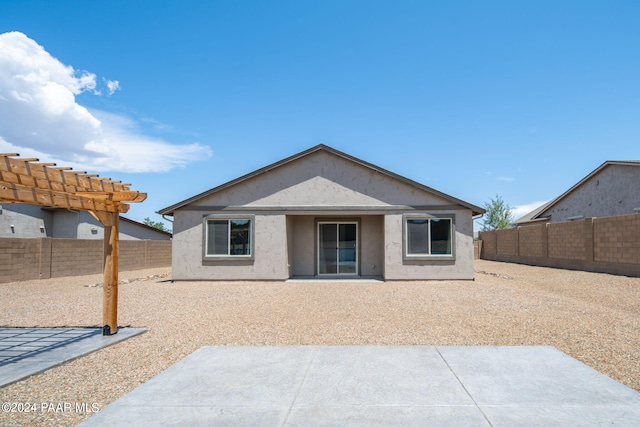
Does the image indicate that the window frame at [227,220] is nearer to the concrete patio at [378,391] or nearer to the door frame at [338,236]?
the door frame at [338,236]

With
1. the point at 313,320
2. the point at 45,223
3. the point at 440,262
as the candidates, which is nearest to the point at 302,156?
the point at 440,262

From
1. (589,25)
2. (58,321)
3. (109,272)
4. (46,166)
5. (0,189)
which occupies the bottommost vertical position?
(58,321)

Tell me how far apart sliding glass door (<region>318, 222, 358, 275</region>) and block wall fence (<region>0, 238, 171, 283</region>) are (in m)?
11.4

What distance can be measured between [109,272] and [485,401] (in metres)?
6.18

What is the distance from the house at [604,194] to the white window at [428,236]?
43.4ft

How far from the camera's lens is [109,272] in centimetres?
700

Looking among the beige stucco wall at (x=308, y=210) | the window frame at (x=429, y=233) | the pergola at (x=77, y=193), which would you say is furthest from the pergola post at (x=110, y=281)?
the window frame at (x=429, y=233)

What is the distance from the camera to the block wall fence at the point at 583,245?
15.5 metres

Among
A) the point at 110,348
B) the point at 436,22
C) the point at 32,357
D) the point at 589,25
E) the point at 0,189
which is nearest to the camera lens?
the point at 0,189

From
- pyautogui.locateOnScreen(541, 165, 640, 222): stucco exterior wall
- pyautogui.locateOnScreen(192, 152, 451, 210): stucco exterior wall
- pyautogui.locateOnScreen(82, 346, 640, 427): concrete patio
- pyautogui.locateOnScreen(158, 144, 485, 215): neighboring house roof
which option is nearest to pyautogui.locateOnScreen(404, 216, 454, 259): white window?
pyautogui.locateOnScreen(192, 152, 451, 210): stucco exterior wall

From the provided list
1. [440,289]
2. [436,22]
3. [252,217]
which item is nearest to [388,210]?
[440,289]

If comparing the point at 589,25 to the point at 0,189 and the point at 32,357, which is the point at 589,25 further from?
the point at 32,357

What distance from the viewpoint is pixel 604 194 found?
24.1 m

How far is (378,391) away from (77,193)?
570 cm
